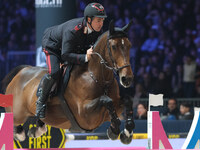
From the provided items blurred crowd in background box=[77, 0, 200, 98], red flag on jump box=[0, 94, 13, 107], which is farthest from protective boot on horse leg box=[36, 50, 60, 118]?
blurred crowd in background box=[77, 0, 200, 98]

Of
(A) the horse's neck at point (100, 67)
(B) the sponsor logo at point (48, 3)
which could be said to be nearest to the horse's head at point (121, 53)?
(A) the horse's neck at point (100, 67)

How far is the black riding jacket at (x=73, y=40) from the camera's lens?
5684mm

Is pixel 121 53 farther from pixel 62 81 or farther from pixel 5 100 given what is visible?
pixel 5 100

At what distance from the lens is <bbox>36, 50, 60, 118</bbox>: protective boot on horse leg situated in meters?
5.98

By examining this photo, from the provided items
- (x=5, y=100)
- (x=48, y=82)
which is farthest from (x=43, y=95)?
(x=5, y=100)

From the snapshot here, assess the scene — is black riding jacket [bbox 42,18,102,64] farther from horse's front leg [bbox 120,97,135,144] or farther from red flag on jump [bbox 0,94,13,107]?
red flag on jump [bbox 0,94,13,107]

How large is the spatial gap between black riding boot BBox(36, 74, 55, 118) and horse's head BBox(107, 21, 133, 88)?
1081 mm

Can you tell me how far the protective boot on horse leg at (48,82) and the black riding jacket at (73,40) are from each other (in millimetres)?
151

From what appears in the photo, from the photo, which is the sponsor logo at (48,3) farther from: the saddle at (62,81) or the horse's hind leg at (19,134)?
the saddle at (62,81)

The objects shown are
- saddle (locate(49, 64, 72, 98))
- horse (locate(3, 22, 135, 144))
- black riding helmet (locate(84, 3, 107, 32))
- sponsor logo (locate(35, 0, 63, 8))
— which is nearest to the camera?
horse (locate(3, 22, 135, 144))

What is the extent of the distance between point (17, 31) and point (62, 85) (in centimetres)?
1030

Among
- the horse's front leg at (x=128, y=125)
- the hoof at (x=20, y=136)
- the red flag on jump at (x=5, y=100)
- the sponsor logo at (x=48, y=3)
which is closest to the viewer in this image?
the horse's front leg at (x=128, y=125)

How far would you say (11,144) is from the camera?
5.18m

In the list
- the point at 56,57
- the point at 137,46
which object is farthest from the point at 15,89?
the point at 137,46
